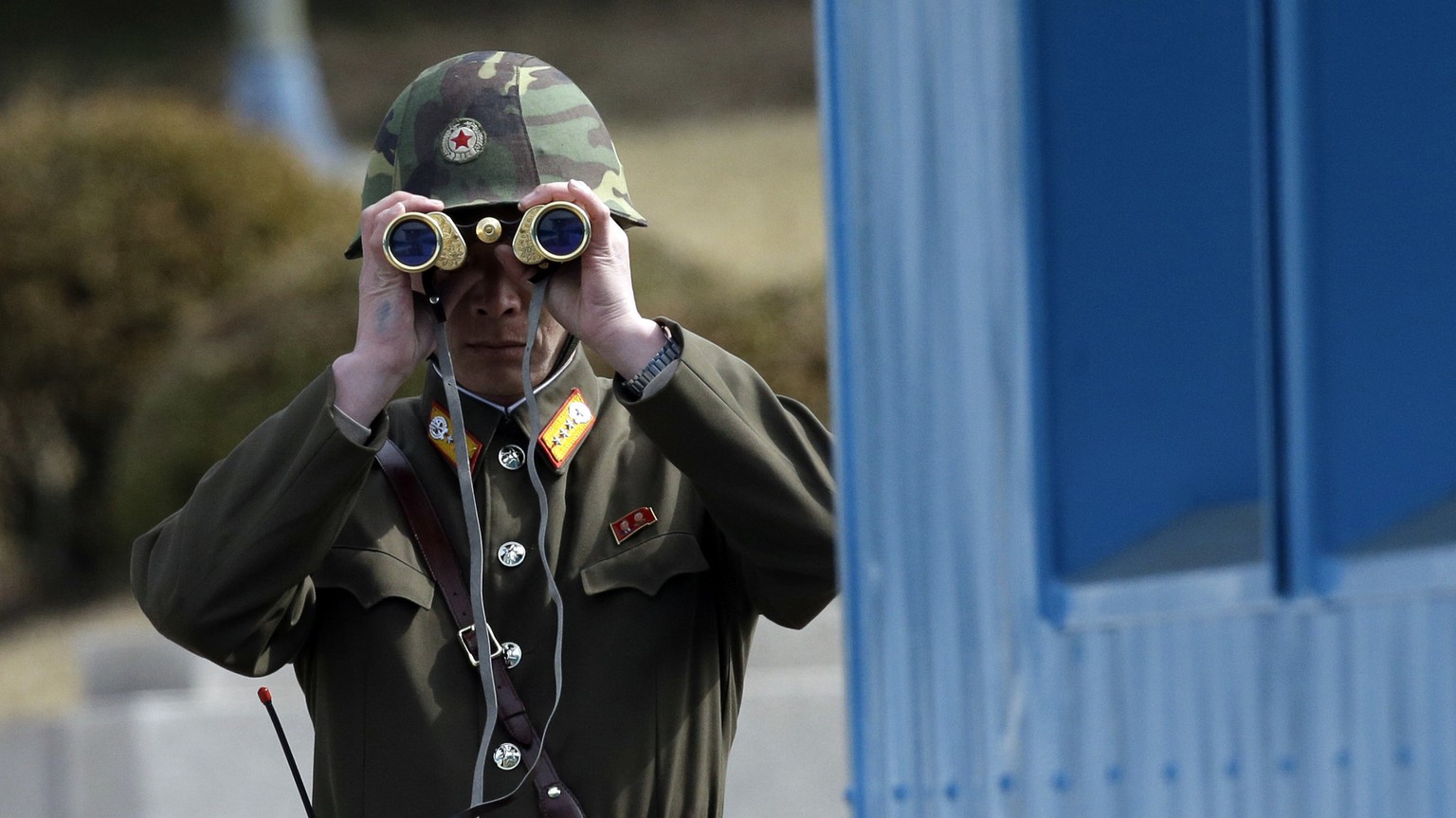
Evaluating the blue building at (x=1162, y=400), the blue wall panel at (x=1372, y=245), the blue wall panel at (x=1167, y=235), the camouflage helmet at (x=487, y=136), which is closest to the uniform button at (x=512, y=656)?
the camouflage helmet at (x=487, y=136)

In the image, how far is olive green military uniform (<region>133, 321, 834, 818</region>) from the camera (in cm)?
260

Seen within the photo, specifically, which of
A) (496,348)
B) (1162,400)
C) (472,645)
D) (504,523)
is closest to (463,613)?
(472,645)

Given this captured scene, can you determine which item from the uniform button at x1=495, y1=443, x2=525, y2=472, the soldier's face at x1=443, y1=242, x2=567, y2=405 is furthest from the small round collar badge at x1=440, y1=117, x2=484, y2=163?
the uniform button at x1=495, y1=443, x2=525, y2=472

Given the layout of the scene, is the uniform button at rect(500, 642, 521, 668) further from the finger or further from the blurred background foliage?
the blurred background foliage

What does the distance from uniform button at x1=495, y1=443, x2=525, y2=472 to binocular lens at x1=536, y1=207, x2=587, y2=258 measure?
395 millimetres

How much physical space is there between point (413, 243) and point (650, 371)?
369 millimetres

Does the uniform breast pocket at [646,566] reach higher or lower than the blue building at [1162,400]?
lower

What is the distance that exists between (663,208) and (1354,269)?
49.7 ft

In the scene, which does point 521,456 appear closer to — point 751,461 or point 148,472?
point 751,461

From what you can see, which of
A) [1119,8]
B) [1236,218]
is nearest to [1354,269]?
[1236,218]

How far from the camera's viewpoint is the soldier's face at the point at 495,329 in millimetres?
2801

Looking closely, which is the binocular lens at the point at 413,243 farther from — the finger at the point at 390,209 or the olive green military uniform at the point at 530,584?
the olive green military uniform at the point at 530,584

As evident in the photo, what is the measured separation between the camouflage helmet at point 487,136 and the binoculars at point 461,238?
220 mm

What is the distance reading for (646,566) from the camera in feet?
9.16
